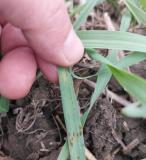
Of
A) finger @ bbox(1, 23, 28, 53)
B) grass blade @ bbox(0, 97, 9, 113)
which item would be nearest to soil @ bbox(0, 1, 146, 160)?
grass blade @ bbox(0, 97, 9, 113)

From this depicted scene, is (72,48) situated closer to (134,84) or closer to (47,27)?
(47,27)

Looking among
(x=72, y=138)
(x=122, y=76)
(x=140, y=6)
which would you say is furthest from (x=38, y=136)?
(x=140, y=6)

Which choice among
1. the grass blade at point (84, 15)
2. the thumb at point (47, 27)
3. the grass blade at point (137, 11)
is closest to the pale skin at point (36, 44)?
the thumb at point (47, 27)

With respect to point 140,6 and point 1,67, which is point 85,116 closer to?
point 1,67

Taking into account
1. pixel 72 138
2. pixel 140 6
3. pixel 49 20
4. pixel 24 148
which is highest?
pixel 49 20

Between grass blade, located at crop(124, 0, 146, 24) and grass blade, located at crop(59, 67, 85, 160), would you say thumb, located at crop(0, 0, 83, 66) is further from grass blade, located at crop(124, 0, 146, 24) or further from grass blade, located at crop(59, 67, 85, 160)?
grass blade, located at crop(124, 0, 146, 24)

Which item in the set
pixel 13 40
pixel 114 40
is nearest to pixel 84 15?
pixel 114 40
